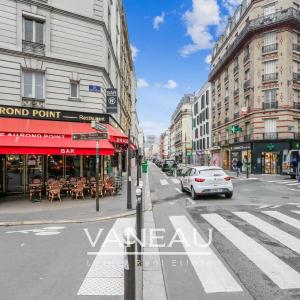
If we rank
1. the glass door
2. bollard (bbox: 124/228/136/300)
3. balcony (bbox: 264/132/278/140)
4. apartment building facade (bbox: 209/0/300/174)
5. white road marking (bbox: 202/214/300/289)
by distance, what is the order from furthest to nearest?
balcony (bbox: 264/132/278/140) → apartment building facade (bbox: 209/0/300/174) → the glass door → white road marking (bbox: 202/214/300/289) → bollard (bbox: 124/228/136/300)

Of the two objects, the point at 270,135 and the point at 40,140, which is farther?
the point at 270,135

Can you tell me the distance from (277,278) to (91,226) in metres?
5.29

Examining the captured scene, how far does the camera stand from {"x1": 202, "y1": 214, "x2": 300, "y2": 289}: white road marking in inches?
178

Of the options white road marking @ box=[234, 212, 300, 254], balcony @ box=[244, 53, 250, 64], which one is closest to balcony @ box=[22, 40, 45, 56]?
white road marking @ box=[234, 212, 300, 254]

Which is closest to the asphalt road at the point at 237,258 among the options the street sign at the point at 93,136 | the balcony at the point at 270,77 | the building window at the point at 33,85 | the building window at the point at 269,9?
the street sign at the point at 93,136

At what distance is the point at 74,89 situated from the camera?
1664 cm

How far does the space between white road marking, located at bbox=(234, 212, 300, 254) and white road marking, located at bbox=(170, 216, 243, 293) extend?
66.3 inches

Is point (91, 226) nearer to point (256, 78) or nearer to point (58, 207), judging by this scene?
point (58, 207)

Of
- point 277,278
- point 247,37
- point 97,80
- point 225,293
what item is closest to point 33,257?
point 225,293

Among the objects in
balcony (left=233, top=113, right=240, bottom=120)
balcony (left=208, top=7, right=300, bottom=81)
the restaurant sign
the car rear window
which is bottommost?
the car rear window

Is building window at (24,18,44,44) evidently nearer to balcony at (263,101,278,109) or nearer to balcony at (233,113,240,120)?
balcony at (263,101,278,109)

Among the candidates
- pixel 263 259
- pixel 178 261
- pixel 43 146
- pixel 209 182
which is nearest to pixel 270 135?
pixel 209 182

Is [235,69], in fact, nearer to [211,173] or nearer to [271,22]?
[271,22]

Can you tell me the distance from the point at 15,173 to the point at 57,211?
570 cm
